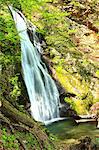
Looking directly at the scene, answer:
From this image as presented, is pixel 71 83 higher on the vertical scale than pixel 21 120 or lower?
lower

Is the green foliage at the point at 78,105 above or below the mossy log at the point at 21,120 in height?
below

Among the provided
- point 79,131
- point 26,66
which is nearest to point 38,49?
point 26,66

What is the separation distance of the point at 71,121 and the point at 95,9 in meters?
12.3

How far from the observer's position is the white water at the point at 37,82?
18.2 metres

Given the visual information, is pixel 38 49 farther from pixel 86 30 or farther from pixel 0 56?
pixel 0 56

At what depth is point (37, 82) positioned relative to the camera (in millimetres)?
18922

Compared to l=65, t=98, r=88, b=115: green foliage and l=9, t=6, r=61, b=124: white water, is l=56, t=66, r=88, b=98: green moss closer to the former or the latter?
l=65, t=98, r=88, b=115: green foliage

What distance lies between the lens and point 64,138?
13789mm

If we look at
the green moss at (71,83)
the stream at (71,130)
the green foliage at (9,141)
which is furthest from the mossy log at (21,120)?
the green moss at (71,83)

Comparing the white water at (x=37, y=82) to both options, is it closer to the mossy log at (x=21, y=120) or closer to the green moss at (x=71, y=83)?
the green moss at (x=71, y=83)

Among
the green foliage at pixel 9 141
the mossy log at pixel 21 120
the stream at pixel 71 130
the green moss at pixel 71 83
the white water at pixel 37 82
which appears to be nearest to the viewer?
the green foliage at pixel 9 141

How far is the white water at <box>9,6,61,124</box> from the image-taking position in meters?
18.2

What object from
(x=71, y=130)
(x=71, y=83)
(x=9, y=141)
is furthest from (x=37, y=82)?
(x=9, y=141)

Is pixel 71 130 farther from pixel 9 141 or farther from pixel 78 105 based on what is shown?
pixel 9 141
